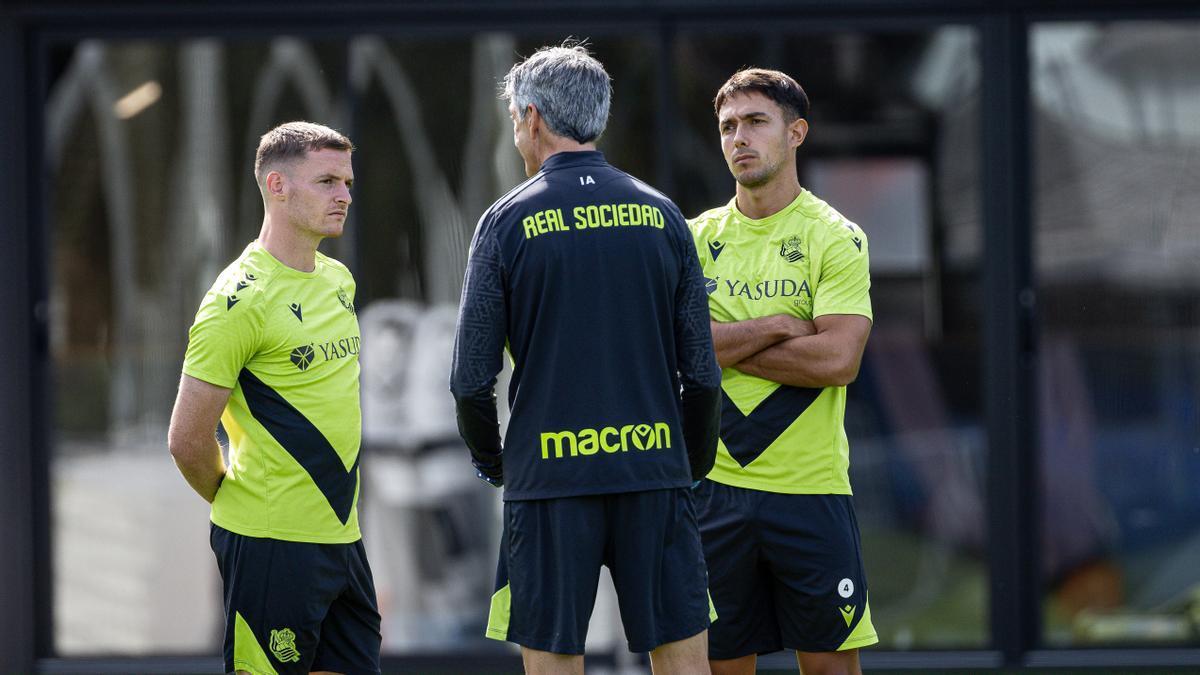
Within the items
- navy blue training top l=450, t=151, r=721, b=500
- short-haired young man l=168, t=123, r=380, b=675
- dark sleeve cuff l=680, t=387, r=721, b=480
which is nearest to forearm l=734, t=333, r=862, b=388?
dark sleeve cuff l=680, t=387, r=721, b=480

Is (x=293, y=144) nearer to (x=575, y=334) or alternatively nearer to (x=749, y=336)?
(x=575, y=334)

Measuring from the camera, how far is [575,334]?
9.87 feet

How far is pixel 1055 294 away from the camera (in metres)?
5.77

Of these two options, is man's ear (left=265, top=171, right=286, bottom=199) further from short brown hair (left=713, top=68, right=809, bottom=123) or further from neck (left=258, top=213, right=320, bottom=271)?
short brown hair (left=713, top=68, right=809, bottom=123)

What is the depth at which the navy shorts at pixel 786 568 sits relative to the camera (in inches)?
149

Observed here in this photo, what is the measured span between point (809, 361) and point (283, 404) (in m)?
1.36

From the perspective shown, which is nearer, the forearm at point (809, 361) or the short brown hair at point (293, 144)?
the short brown hair at point (293, 144)

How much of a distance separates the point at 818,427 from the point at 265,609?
1527mm

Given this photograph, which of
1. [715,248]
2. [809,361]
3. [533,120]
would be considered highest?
[533,120]

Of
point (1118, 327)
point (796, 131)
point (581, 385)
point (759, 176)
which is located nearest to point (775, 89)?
point (796, 131)

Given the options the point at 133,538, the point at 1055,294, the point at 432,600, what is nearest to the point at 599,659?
the point at 432,600

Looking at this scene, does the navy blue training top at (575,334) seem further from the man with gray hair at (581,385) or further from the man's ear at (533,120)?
the man's ear at (533,120)

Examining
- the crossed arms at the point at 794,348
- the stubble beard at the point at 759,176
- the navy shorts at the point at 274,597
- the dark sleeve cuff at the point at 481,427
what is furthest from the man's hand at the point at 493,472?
the stubble beard at the point at 759,176

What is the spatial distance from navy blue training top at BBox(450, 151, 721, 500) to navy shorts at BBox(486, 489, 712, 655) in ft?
0.16
